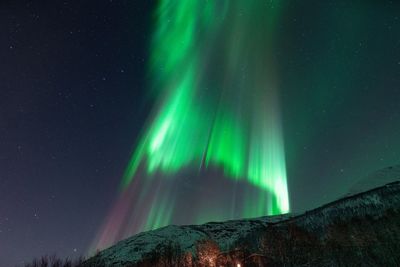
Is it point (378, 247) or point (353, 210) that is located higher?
point (353, 210)

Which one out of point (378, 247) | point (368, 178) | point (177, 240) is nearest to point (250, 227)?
point (177, 240)

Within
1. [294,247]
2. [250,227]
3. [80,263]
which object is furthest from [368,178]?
[80,263]

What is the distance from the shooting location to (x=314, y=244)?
80.7 metres

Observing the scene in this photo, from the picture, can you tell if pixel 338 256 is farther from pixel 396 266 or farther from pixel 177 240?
pixel 177 240

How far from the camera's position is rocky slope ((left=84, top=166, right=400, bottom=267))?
74.8 metres

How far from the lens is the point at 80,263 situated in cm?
9938

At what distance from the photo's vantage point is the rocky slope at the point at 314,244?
245ft

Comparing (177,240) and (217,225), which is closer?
(177,240)

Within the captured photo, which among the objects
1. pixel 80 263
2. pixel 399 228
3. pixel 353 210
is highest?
pixel 353 210

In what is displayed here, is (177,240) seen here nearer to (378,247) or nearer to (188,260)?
(188,260)

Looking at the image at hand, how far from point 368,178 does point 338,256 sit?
142 metres

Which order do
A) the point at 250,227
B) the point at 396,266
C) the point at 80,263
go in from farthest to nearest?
the point at 250,227
the point at 80,263
the point at 396,266

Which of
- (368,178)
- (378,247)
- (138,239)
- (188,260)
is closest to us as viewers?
(378,247)

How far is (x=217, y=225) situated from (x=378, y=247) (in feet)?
229
